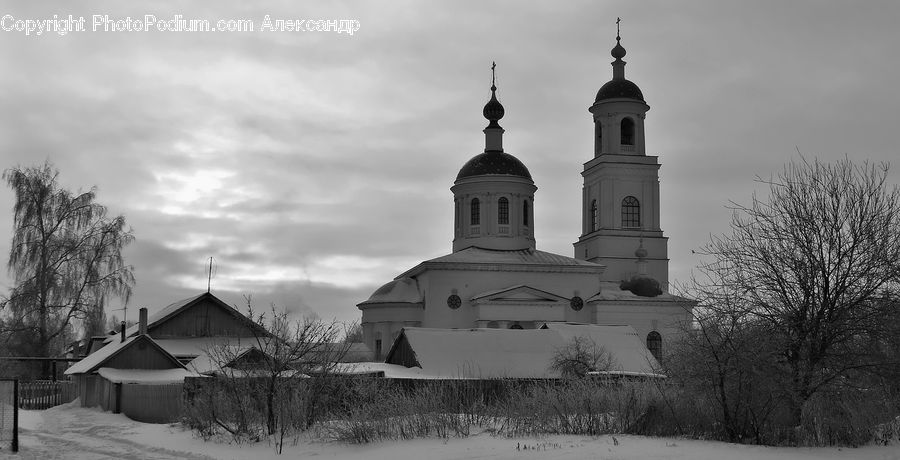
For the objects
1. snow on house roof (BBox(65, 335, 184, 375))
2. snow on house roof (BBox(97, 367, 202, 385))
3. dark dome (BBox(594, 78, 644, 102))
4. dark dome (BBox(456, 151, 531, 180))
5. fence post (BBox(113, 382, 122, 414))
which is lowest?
fence post (BBox(113, 382, 122, 414))

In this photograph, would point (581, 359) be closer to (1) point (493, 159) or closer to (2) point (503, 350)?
(2) point (503, 350)

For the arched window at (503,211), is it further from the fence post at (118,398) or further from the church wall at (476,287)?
the fence post at (118,398)

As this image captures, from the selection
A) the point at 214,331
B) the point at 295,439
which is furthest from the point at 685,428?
the point at 214,331

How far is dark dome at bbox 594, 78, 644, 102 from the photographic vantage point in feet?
182

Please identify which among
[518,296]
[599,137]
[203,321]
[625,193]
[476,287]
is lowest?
[203,321]

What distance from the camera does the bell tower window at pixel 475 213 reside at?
2249 inches

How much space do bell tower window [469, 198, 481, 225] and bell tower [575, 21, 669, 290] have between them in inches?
247

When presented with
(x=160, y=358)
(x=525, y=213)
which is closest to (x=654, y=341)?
(x=525, y=213)

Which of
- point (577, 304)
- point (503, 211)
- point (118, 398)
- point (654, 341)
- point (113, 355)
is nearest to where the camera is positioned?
point (118, 398)

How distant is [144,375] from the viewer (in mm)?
32375

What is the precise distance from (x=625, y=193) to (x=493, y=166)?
24.4 feet

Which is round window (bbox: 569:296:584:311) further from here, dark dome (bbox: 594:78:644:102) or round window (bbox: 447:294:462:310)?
dark dome (bbox: 594:78:644:102)

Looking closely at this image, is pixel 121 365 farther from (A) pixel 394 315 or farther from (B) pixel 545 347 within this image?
(A) pixel 394 315

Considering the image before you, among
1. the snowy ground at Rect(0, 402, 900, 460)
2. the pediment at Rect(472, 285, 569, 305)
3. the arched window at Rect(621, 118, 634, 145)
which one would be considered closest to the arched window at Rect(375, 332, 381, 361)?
the pediment at Rect(472, 285, 569, 305)
